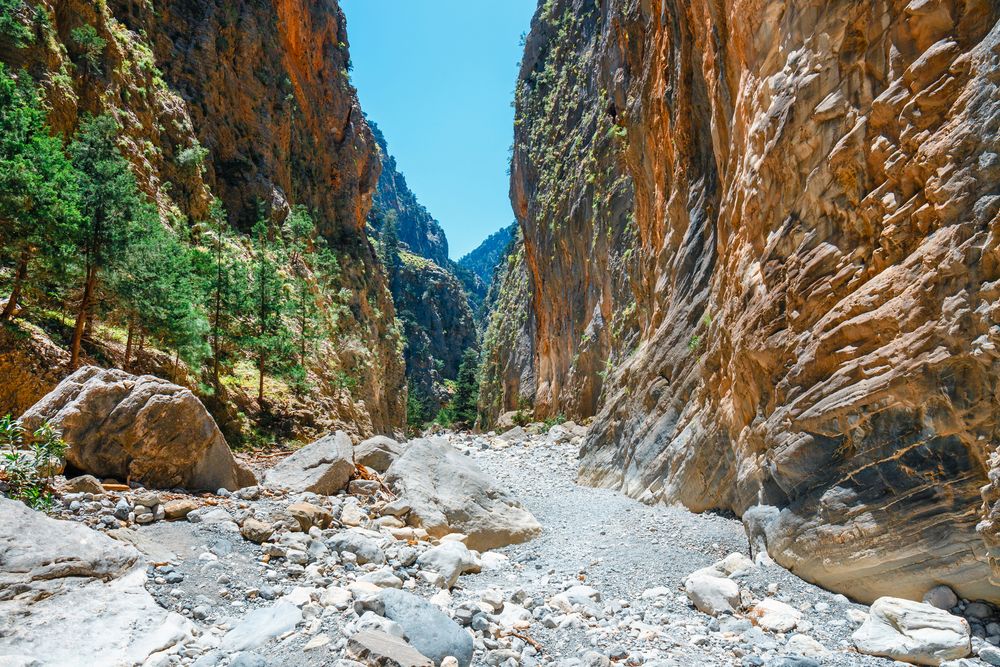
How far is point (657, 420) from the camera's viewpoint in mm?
10055

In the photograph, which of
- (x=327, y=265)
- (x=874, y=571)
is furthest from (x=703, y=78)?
(x=327, y=265)

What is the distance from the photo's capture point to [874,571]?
4.29m

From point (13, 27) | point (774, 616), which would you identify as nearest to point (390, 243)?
point (13, 27)

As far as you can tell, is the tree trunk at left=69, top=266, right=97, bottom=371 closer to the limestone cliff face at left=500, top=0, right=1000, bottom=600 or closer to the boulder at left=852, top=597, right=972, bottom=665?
the limestone cliff face at left=500, top=0, right=1000, bottom=600

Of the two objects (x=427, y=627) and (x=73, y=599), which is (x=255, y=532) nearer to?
(x=73, y=599)

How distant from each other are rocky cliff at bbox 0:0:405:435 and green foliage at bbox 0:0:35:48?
105mm

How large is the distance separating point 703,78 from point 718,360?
559 centimetres

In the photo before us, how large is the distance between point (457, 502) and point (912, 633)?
547 centimetres

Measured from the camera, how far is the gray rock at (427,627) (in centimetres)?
374

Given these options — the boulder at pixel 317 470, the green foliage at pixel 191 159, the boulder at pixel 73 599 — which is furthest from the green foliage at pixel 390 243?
the boulder at pixel 73 599

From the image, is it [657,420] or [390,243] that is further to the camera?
[390,243]

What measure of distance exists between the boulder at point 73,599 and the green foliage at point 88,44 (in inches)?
649

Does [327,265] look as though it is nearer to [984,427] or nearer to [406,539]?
[406,539]

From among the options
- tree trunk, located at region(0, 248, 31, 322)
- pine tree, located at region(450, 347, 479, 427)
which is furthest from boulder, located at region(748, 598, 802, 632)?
pine tree, located at region(450, 347, 479, 427)
